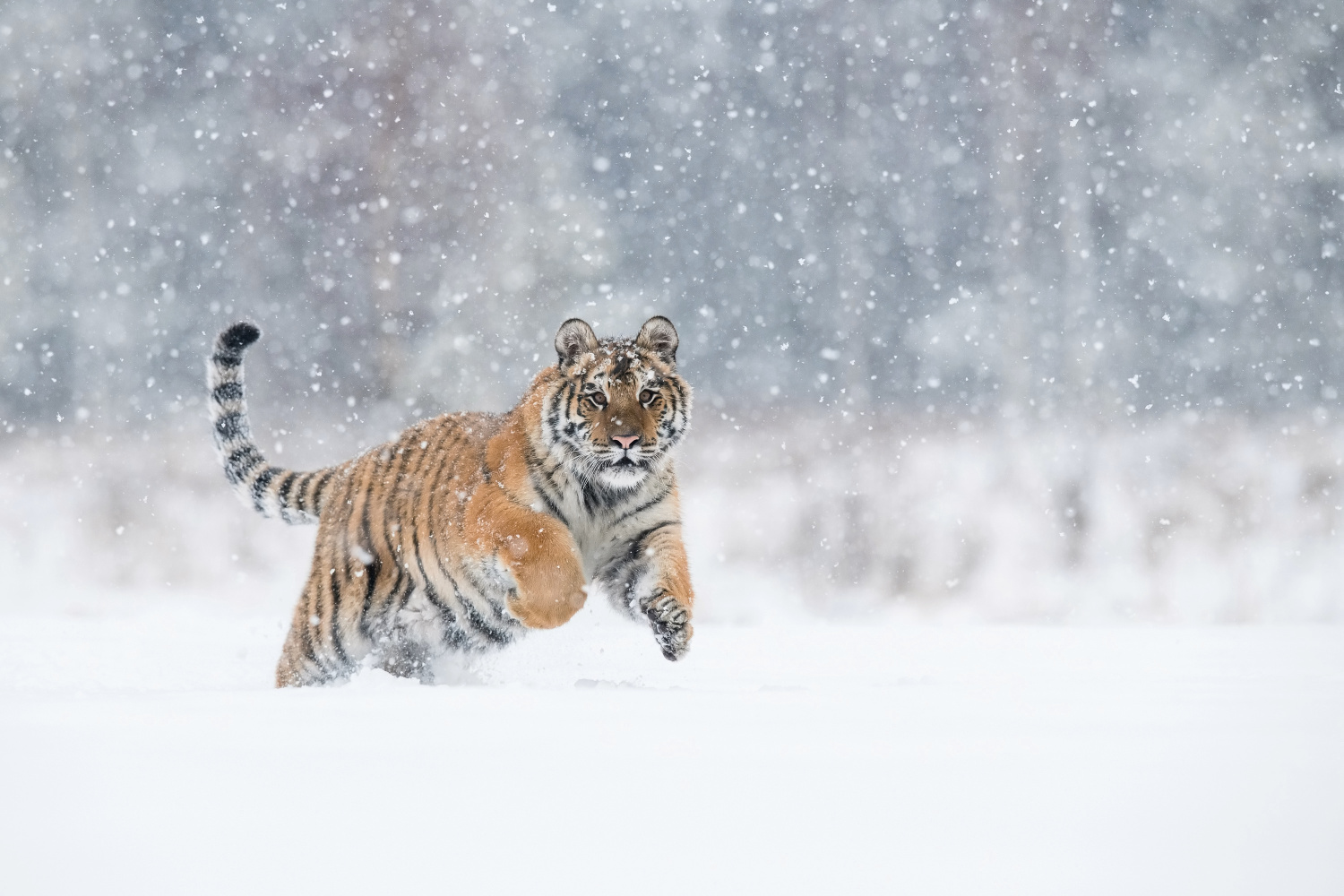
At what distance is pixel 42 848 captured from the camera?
6.20ft

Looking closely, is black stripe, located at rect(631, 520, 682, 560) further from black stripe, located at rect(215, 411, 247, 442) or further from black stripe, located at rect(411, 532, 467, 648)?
black stripe, located at rect(215, 411, 247, 442)

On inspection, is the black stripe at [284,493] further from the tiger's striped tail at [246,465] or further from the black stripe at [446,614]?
the black stripe at [446,614]

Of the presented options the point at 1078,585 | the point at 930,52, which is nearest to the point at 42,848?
the point at 1078,585

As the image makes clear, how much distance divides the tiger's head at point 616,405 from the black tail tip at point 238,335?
1221mm

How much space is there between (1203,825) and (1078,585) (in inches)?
363

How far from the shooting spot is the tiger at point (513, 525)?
3.58 m

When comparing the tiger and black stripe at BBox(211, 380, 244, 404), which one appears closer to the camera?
the tiger

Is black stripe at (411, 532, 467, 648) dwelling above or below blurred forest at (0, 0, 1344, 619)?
below

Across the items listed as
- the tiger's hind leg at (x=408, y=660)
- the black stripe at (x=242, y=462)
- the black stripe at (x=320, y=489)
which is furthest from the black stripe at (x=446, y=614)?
the black stripe at (x=242, y=462)

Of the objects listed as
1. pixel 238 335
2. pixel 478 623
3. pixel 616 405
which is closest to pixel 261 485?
pixel 238 335

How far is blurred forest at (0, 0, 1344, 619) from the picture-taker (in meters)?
11.7

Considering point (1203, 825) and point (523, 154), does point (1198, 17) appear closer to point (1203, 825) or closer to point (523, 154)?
point (523, 154)

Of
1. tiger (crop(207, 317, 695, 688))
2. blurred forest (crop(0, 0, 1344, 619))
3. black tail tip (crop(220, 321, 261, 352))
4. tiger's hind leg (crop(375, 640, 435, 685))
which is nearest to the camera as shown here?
tiger (crop(207, 317, 695, 688))

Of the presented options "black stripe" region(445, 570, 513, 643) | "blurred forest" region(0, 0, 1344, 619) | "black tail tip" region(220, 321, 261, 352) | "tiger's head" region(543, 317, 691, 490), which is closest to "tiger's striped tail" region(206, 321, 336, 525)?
"black tail tip" region(220, 321, 261, 352)
